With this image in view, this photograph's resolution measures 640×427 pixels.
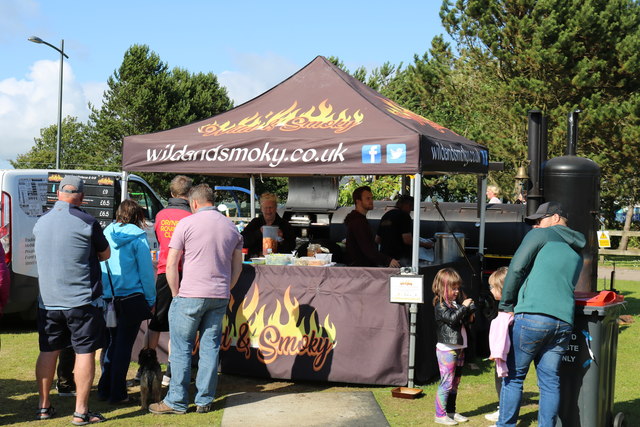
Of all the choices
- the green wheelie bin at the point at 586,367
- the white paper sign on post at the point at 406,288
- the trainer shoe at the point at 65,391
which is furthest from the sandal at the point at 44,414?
the green wheelie bin at the point at 586,367

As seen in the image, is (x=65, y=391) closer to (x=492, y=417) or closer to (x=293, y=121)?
(x=293, y=121)

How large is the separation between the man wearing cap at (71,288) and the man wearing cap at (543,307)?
3199mm

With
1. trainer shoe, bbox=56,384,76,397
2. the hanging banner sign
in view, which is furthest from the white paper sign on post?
the hanging banner sign

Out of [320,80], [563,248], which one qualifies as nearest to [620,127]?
[320,80]

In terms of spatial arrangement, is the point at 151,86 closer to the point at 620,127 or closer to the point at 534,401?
the point at 620,127

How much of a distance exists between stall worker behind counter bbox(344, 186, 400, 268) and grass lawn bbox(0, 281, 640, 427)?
1.44m

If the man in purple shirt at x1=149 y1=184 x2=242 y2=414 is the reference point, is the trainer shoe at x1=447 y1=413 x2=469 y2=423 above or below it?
below

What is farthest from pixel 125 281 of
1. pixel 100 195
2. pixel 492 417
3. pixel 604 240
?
pixel 604 240

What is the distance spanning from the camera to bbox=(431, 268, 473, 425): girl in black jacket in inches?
236

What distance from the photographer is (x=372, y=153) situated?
7.00 metres

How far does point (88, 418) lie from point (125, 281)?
3.90 ft

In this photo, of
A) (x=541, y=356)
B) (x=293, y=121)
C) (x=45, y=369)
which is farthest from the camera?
(x=293, y=121)

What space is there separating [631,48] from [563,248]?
22208 mm

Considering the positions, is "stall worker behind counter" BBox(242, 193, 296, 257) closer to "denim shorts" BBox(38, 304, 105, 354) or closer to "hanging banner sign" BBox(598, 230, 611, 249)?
"denim shorts" BBox(38, 304, 105, 354)
